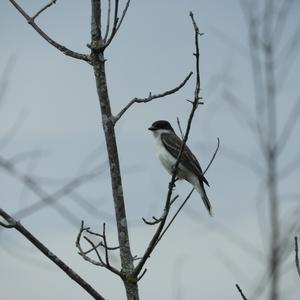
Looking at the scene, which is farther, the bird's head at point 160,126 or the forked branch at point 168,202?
the bird's head at point 160,126

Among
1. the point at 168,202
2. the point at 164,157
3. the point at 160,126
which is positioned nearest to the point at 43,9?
the point at 168,202

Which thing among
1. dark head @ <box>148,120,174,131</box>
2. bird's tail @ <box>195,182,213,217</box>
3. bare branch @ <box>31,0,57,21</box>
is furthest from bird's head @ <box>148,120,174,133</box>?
bare branch @ <box>31,0,57,21</box>

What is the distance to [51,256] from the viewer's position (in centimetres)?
407

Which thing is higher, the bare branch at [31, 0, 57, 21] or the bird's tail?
the bird's tail

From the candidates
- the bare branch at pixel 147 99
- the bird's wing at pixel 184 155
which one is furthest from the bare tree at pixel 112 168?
the bird's wing at pixel 184 155

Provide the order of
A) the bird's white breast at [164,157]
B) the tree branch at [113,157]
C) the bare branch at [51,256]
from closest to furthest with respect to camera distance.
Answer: the bare branch at [51,256] < the tree branch at [113,157] < the bird's white breast at [164,157]

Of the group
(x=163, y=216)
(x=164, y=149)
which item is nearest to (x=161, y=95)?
(x=163, y=216)

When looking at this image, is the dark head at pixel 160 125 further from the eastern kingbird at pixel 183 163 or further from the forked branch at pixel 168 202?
the forked branch at pixel 168 202

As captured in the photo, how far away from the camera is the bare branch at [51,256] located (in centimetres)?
396

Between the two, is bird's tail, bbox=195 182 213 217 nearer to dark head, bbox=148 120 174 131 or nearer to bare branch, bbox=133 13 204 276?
dark head, bbox=148 120 174 131

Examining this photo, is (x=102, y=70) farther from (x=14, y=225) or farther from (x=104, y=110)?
(x=14, y=225)

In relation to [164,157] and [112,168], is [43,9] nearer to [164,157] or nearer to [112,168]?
[112,168]

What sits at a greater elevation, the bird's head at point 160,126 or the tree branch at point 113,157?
the bird's head at point 160,126

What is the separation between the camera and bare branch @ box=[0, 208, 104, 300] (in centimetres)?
396
